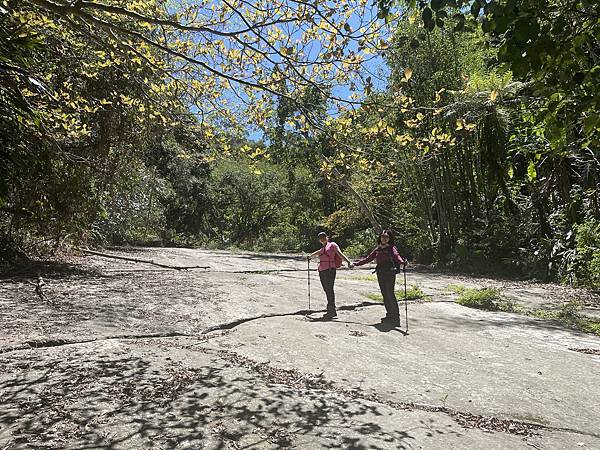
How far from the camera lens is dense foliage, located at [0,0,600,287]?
11.3 feet

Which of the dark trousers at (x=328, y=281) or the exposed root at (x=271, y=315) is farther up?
the dark trousers at (x=328, y=281)

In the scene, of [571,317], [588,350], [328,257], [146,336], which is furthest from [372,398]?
[571,317]

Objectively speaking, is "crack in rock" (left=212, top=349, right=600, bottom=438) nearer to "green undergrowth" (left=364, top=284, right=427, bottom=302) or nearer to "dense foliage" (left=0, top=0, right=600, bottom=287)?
"dense foliage" (left=0, top=0, right=600, bottom=287)

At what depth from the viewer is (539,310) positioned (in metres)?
10.0

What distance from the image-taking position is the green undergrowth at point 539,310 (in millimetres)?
8562

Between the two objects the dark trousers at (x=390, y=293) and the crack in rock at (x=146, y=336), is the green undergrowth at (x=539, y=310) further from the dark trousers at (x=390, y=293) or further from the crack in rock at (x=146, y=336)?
the crack in rock at (x=146, y=336)

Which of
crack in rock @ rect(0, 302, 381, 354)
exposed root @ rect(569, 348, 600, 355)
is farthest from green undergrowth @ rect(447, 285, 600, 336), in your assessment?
crack in rock @ rect(0, 302, 381, 354)

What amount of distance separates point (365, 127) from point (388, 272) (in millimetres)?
2758

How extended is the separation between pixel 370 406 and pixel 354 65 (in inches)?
141

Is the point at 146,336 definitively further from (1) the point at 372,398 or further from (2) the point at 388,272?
(2) the point at 388,272

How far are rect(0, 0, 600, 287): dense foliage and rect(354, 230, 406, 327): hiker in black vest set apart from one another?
0.88 metres

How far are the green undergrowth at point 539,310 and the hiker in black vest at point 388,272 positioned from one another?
118 inches

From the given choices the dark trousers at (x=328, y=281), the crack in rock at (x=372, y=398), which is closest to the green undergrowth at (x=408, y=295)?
the dark trousers at (x=328, y=281)

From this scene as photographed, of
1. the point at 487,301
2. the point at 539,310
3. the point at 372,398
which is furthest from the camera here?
the point at 487,301
